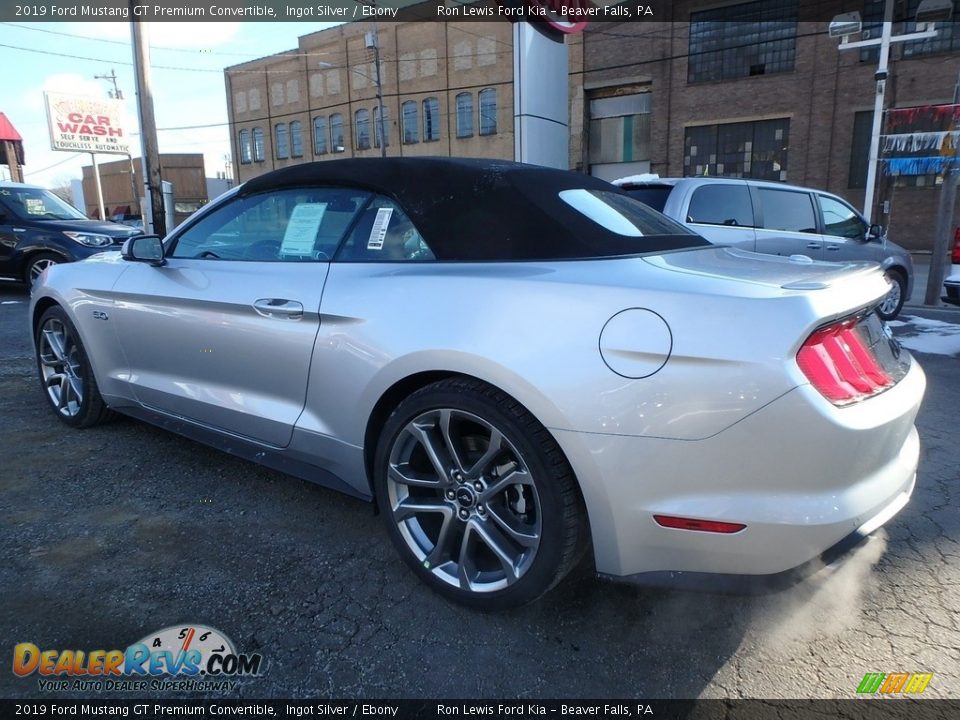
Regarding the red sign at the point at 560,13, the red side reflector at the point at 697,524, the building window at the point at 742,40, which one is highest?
the building window at the point at 742,40

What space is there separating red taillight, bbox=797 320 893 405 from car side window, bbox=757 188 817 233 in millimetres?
5324

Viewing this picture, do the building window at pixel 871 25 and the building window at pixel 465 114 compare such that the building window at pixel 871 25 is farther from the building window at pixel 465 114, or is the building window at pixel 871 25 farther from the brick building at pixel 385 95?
the building window at pixel 465 114

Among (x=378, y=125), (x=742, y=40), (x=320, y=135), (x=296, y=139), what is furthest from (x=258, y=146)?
A: (x=742, y=40)

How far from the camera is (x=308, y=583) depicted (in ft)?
7.84

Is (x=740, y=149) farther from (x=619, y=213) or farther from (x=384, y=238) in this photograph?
(x=384, y=238)

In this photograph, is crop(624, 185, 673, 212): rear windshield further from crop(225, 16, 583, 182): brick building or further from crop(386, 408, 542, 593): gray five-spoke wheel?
crop(225, 16, 583, 182): brick building

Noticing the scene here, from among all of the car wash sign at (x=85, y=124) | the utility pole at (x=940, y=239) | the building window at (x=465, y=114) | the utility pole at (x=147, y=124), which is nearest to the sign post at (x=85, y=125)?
the car wash sign at (x=85, y=124)

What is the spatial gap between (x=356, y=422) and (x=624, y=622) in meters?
1.16

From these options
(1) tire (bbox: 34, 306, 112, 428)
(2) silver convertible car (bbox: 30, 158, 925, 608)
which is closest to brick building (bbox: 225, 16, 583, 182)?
Answer: (1) tire (bbox: 34, 306, 112, 428)

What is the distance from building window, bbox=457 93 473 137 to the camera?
34.3 metres

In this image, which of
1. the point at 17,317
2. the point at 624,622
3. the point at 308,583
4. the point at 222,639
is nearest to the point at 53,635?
the point at 222,639

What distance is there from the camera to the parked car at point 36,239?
9469 millimetres

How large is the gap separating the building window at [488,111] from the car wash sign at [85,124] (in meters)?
18.8

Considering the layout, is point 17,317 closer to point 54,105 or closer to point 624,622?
point 624,622
